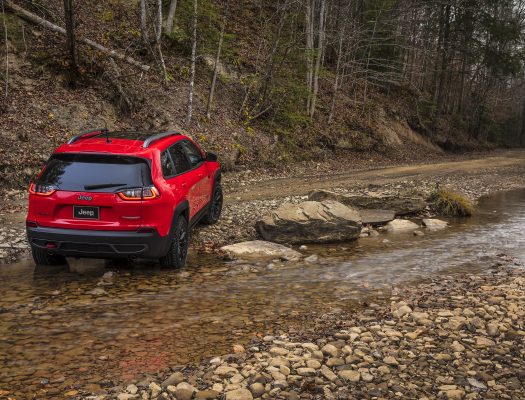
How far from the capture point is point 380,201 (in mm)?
12336

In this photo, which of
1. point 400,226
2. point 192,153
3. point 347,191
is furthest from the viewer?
point 347,191

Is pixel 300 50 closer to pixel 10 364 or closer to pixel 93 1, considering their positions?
pixel 93 1

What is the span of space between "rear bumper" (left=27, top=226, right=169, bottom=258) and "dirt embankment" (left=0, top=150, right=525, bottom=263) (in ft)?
6.15

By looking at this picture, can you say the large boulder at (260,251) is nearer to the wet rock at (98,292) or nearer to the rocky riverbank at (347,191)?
the rocky riverbank at (347,191)

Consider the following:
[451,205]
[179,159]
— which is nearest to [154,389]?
[179,159]

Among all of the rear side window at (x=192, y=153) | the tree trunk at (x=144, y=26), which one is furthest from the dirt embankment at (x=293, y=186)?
the tree trunk at (x=144, y=26)

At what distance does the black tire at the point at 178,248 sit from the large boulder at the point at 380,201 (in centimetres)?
559

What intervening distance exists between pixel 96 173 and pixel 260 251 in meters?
3.40

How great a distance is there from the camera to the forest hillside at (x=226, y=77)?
14.8 m

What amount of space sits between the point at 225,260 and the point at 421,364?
4364mm

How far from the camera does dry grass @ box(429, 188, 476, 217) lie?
1259cm

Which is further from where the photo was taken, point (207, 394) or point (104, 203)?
point (104, 203)

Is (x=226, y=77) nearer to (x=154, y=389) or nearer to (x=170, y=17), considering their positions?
(x=170, y=17)

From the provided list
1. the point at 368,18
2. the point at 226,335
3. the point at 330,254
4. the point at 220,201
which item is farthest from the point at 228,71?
the point at 226,335
